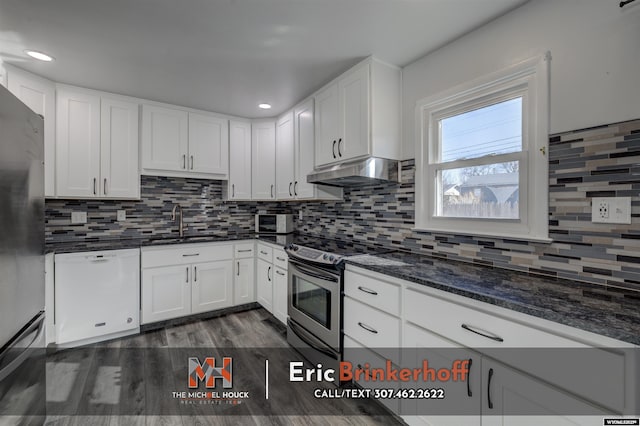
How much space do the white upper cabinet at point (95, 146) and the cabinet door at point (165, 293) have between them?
34.4 inches

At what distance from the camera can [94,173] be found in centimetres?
273

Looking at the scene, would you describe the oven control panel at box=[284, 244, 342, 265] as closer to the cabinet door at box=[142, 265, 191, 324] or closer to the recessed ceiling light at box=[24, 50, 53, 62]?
the cabinet door at box=[142, 265, 191, 324]

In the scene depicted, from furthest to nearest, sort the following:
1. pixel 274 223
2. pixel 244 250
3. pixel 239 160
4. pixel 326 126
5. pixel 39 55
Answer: pixel 274 223 < pixel 239 160 < pixel 244 250 < pixel 326 126 < pixel 39 55

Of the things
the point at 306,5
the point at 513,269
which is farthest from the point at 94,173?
the point at 513,269

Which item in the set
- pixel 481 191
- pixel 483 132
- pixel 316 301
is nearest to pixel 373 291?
pixel 316 301

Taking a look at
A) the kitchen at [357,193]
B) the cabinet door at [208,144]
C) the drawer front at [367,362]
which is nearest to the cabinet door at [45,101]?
the kitchen at [357,193]

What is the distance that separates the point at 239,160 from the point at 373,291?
2.56 meters

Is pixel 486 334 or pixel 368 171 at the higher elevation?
pixel 368 171

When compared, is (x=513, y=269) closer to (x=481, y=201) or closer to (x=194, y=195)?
(x=481, y=201)

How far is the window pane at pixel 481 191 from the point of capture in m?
1.67

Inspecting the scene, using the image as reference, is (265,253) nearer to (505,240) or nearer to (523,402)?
(505,240)

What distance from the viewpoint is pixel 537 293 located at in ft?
3.91

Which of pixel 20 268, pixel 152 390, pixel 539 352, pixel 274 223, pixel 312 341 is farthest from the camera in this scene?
pixel 274 223

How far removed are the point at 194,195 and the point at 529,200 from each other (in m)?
3.42
